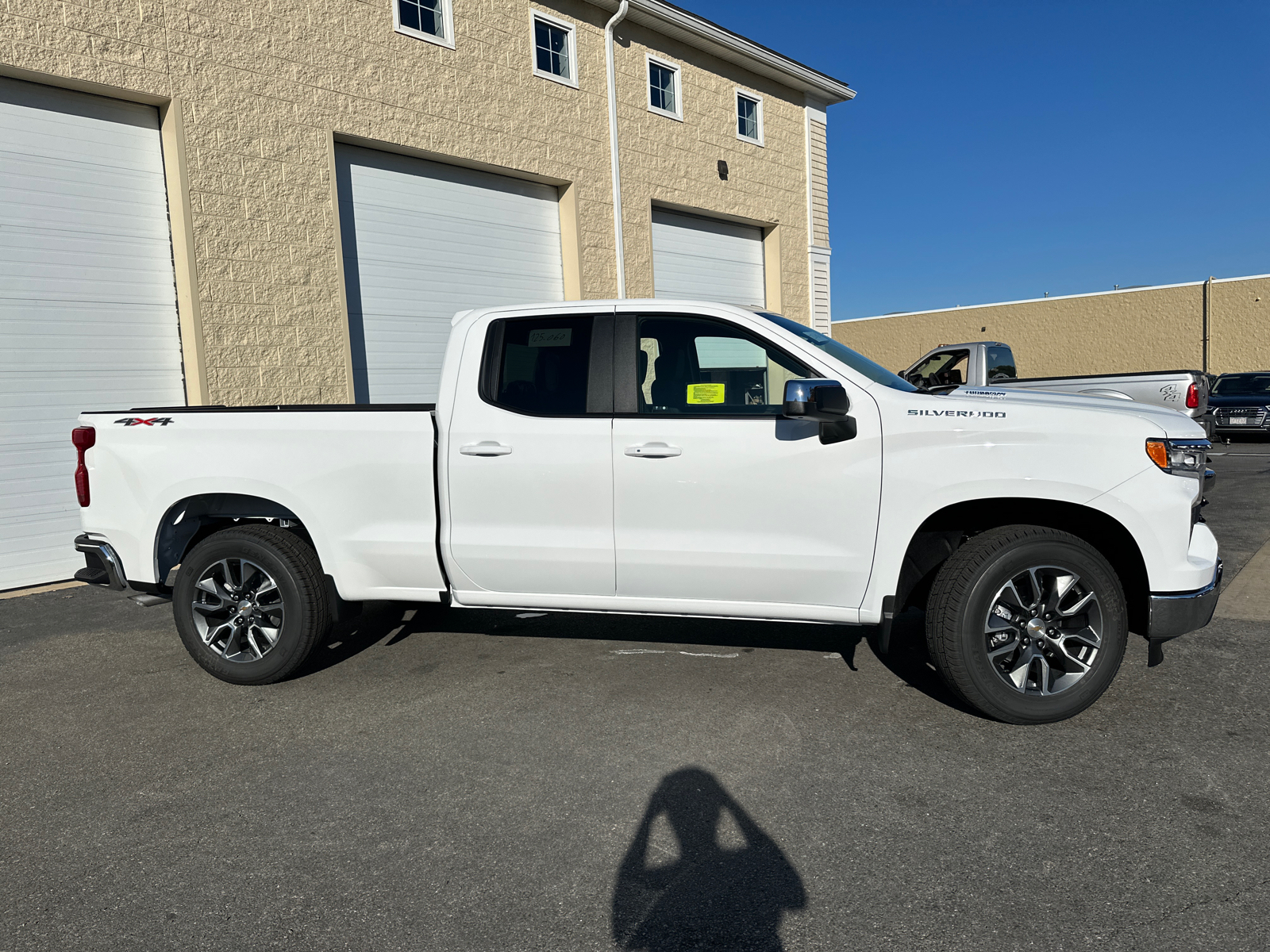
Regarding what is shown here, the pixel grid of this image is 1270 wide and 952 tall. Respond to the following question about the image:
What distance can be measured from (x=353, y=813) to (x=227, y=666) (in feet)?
6.06

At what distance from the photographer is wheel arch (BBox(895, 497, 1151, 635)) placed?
397 centimetres

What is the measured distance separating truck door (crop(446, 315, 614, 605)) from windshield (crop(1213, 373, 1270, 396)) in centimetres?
2015

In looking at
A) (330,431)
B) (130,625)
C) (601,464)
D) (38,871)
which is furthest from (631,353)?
(130,625)

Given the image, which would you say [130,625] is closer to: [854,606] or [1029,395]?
[854,606]

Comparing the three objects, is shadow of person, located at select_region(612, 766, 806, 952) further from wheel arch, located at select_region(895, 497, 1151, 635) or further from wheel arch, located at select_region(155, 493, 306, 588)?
wheel arch, located at select_region(155, 493, 306, 588)

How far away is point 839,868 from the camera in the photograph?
2.86 metres

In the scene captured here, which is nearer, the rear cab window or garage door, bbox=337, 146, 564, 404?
the rear cab window

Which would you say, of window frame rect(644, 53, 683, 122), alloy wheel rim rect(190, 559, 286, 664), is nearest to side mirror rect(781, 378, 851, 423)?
alloy wheel rim rect(190, 559, 286, 664)

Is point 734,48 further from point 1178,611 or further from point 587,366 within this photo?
point 1178,611

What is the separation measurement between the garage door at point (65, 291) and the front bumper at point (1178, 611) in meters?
8.69

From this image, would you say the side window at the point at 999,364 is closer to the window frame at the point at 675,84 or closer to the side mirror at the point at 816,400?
the window frame at the point at 675,84

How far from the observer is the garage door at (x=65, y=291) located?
7793 mm

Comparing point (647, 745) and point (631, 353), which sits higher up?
point (631, 353)

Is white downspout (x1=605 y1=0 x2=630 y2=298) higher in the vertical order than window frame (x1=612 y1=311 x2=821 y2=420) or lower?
higher
